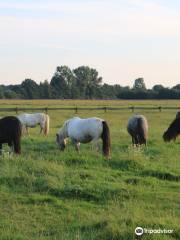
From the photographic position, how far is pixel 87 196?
1003cm

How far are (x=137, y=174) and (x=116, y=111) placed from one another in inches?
1433

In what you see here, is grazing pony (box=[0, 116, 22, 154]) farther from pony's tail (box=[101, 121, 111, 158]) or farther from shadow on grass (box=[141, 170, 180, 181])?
shadow on grass (box=[141, 170, 180, 181])

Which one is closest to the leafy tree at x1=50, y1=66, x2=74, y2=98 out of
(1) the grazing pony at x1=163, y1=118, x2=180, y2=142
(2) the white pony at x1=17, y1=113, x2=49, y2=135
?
(2) the white pony at x1=17, y1=113, x2=49, y2=135

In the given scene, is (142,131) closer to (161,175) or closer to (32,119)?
(161,175)

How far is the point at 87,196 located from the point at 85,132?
21.0 ft

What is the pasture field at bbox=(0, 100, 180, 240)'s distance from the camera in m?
7.67

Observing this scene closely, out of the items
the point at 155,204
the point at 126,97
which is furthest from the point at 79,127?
the point at 126,97

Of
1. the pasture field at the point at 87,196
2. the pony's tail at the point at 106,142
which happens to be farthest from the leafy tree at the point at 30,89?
the pasture field at the point at 87,196

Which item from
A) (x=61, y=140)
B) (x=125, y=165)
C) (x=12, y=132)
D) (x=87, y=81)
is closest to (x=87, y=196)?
(x=125, y=165)

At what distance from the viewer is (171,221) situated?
790cm

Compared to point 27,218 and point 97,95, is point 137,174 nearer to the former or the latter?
point 27,218

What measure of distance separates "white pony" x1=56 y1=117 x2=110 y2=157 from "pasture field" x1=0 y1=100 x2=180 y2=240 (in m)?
0.84

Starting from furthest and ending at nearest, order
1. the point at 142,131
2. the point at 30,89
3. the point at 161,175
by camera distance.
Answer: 1. the point at 30,89
2. the point at 142,131
3. the point at 161,175

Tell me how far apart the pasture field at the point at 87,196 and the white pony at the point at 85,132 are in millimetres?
844
